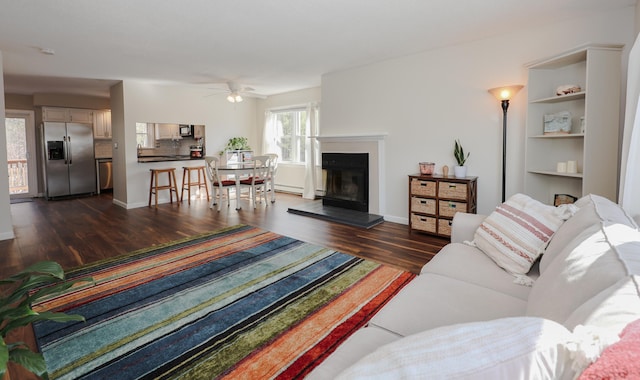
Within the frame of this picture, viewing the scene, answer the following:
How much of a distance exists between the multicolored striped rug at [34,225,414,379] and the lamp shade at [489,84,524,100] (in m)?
2.26

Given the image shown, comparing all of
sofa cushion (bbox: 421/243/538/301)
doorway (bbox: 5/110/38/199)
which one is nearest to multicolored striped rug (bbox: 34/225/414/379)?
sofa cushion (bbox: 421/243/538/301)

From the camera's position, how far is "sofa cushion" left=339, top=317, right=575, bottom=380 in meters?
0.58

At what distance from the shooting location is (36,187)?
7.77 metres

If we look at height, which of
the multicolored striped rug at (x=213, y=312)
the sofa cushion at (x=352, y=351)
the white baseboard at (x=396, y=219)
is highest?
the sofa cushion at (x=352, y=351)

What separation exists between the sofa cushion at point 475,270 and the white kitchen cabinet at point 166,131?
23.5ft

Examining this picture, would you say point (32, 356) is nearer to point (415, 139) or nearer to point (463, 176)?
point (463, 176)

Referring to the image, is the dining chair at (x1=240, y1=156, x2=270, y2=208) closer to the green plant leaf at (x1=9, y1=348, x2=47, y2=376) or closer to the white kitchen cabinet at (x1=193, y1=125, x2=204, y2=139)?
the white kitchen cabinet at (x1=193, y1=125, x2=204, y2=139)

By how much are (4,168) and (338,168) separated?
4636 millimetres

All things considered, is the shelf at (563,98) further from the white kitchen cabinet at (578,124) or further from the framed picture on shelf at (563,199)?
the framed picture on shelf at (563,199)

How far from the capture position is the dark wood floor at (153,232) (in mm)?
3555

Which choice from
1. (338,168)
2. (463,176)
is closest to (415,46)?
(463,176)

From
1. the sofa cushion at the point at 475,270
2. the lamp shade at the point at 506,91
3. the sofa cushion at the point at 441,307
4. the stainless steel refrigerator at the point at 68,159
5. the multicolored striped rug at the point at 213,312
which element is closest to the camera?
the sofa cushion at the point at 441,307

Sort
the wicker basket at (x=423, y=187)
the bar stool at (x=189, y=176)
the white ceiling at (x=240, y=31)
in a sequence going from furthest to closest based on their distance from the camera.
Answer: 1. the bar stool at (x=189, y=176)
2. the wicker basket at (x=423, y=187)
3. the white ceiling at (x=240, y=31)

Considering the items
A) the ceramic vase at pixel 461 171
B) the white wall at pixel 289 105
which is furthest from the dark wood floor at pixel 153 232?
the white wall at pixel 289 105
